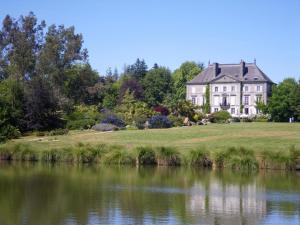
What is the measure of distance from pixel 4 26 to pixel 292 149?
4888 cm

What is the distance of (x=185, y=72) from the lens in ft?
412

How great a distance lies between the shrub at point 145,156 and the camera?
4347 cm

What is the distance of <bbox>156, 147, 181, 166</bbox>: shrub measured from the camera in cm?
4288

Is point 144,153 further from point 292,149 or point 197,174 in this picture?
point 292,149

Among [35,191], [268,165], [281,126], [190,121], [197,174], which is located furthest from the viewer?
[190,121]

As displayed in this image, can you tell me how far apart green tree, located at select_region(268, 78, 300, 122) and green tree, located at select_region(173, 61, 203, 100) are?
41.1 metres

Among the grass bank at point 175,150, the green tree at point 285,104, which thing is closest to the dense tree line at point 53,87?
the green tree at point 285,104

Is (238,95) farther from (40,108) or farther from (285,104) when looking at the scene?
(40,108)

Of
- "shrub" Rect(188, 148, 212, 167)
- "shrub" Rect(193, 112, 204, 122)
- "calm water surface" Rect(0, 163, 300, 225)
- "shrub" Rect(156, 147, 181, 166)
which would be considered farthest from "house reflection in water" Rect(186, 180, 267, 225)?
"shrub" Rect(193, 112, 204, 122)

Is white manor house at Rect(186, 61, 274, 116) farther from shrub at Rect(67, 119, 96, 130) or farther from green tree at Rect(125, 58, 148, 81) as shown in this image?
shrub at Rect(67, 119, 96, 130)

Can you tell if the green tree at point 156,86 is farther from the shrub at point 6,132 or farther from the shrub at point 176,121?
the shrub at point 6,132

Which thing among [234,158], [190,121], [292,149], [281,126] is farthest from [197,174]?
[190,121]

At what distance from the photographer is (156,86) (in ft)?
385

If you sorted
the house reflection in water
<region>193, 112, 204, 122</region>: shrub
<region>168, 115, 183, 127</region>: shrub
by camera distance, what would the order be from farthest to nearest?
<region>193, 112, 204, 122</region>: shrub < <region>168, 115, 183, 127</region>: shrub < the house reflection in water
